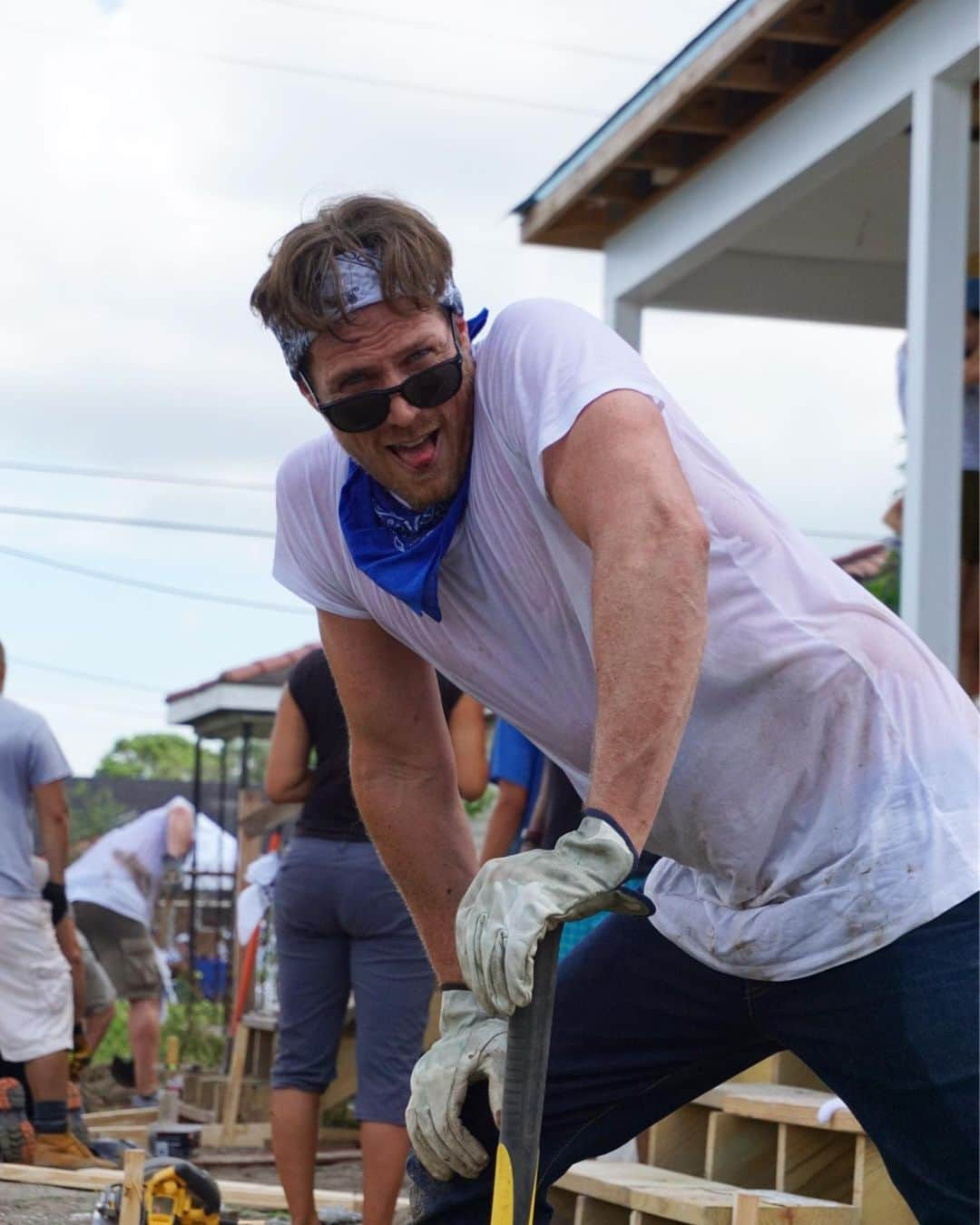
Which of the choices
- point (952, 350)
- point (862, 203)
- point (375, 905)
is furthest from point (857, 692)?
point (862, 203)

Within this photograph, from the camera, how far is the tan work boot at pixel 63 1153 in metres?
6.67

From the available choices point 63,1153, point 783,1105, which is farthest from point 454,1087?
point 63,1153

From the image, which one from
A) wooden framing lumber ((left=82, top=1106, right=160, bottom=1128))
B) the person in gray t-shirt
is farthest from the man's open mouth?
wooden framing lumber ((left=82, top=1106, right=160, bottom=1128))

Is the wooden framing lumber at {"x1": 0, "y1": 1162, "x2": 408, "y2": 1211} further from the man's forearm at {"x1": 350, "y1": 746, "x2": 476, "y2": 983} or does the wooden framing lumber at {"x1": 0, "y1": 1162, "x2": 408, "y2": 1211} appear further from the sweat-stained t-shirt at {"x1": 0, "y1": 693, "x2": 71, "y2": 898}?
the man's forearm at {"x1": 350, "y1": 746, "x2": 476, "y2": 983}

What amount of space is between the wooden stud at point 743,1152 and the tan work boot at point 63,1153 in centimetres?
281

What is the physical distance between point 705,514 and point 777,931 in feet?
1.82

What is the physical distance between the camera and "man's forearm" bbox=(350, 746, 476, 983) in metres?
2.71

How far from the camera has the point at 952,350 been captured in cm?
567

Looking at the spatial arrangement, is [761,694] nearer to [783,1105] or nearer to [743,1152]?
[783,1105]

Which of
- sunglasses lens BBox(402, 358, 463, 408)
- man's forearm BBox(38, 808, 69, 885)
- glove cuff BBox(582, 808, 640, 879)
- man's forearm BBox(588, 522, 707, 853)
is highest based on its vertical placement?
sunglasses lens BBox(402, 358, 463, 408)

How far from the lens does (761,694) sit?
2295 mm

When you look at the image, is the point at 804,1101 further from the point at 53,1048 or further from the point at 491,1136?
the point at 53,1048

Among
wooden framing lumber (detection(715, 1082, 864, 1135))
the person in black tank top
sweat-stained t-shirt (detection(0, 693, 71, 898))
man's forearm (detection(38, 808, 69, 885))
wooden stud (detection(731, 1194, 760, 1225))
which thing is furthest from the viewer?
man's forearm (detection(38, 808, 69, 885))

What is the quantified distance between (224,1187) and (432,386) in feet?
14.6
